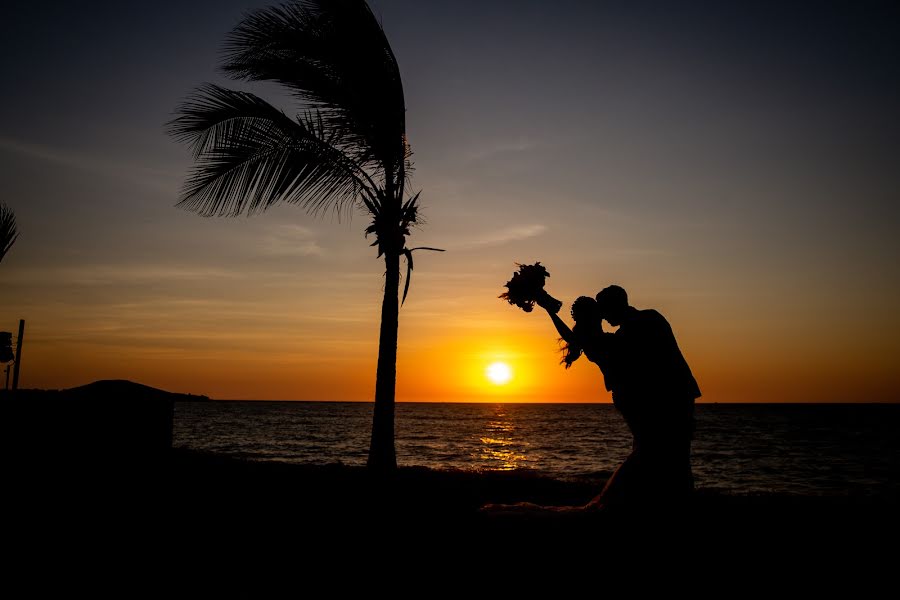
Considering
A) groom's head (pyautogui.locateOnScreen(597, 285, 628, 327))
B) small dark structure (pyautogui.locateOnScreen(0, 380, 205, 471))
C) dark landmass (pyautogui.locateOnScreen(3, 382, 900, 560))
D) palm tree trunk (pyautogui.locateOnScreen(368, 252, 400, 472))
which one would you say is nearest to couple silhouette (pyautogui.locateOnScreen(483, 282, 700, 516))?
groom's head (pyautogui.locateOnScreen(597, 285, 628, 327))

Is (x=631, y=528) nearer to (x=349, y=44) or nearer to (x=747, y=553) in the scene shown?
(x=747, y=553)

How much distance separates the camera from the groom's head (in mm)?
3693

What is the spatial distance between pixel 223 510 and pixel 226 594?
128 inches

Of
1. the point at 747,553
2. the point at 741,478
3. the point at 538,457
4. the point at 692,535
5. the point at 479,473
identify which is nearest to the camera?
the point at 692,535

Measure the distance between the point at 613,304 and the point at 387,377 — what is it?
6.05 m

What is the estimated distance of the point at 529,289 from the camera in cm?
379

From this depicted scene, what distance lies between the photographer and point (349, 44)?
30.0ft

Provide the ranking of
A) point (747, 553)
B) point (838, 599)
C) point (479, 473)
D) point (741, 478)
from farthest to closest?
point (741, 478) → point (479, 473) → point (747, 553) → point (838, 599)

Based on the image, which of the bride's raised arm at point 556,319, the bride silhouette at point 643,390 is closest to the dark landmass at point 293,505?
the bride silhouette at point 643,390

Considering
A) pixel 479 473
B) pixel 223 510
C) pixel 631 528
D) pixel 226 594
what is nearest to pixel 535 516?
pixel 631 528

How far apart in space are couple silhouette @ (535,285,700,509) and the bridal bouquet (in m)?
0.20

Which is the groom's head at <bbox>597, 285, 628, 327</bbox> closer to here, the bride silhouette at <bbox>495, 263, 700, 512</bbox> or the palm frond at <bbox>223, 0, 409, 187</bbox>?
the bride silhouette at <bbox>495, 263, 700, 512</bbox>

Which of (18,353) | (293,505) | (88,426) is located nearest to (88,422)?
(88,426)

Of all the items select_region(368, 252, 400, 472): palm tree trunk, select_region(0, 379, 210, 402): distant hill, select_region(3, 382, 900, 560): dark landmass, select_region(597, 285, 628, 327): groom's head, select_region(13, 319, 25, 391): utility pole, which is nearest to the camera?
select_region(3, 382, 900, 560): dark landmass
